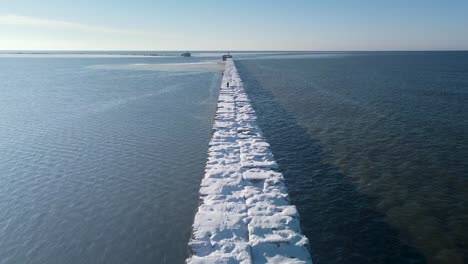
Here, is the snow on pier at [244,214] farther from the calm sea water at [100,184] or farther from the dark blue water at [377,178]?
the dark blue water at [377,178]

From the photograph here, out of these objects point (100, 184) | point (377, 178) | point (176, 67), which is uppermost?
point (100, 184)

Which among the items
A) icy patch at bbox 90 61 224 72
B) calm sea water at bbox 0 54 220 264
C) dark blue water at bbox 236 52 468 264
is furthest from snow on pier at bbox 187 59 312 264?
icy patch at bbox 90 61 224 72

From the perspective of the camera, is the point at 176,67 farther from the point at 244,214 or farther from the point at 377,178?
the point at 244,214

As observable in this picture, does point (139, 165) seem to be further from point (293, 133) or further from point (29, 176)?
point (293, 133)

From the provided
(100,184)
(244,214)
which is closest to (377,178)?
(244,214)

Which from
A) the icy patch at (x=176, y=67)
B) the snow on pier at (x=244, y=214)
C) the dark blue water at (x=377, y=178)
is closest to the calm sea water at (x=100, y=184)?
the snow on pier at (x=244, y=214)

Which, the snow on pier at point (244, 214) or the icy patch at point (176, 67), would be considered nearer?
the snow on pier at point (244, 214)

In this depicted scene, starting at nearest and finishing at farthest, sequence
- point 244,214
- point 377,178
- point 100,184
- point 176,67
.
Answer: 1. point 244,214
2. point 100,184
3. point 377,178
4. point 176,67

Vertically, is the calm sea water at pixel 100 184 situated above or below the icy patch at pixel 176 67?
above
